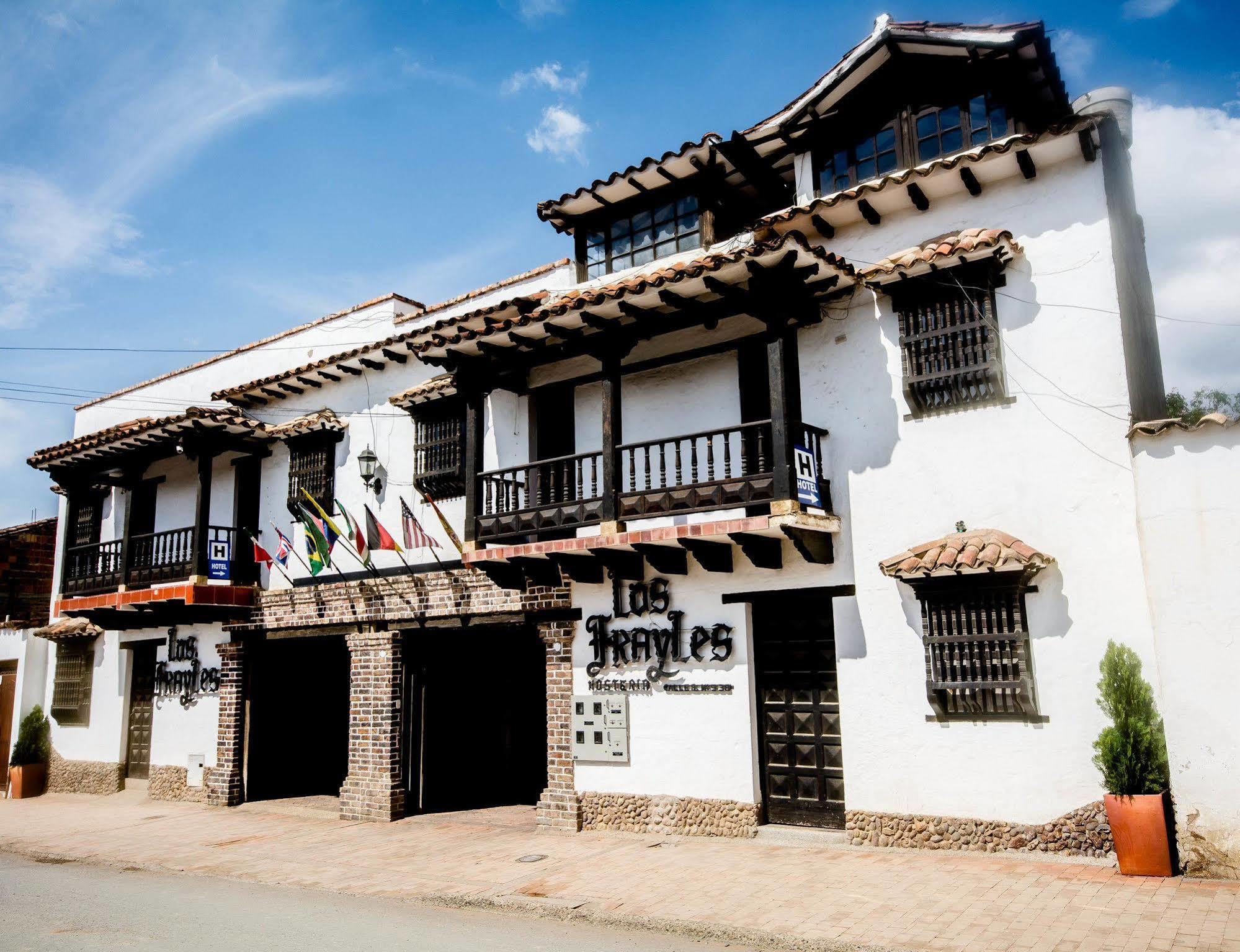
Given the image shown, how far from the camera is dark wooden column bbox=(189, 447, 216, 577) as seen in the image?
16234 mm

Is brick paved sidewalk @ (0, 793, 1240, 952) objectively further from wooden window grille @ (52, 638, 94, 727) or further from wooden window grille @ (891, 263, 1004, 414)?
wooden window grille @ (52, 638, 94, 727)

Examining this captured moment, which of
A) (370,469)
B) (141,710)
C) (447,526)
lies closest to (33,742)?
(141,710)

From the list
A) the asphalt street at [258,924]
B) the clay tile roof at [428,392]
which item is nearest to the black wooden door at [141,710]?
the clay tile roof at [428,392]

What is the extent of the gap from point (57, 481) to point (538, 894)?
52.1ft

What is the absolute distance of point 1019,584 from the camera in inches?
370

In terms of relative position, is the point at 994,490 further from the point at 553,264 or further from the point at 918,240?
the point at 553,264

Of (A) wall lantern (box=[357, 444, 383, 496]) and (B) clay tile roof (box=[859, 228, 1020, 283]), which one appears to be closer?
(B) clay tile roof (box=[859, 228, 1020, 283])

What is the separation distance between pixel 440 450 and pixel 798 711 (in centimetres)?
681

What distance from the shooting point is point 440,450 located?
48.0 feet

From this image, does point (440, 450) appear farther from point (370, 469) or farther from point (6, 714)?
point (6, 714)

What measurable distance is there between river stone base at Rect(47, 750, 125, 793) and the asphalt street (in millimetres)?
8367

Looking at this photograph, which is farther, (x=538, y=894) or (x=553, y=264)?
(x=553, y=264)

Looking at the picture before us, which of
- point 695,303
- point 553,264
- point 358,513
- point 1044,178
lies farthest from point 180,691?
point 1044,178

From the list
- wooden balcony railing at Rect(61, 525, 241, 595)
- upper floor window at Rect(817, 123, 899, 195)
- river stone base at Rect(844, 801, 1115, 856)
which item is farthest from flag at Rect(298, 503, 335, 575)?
upper floor window at Rect(817, 123, 899, 195)
